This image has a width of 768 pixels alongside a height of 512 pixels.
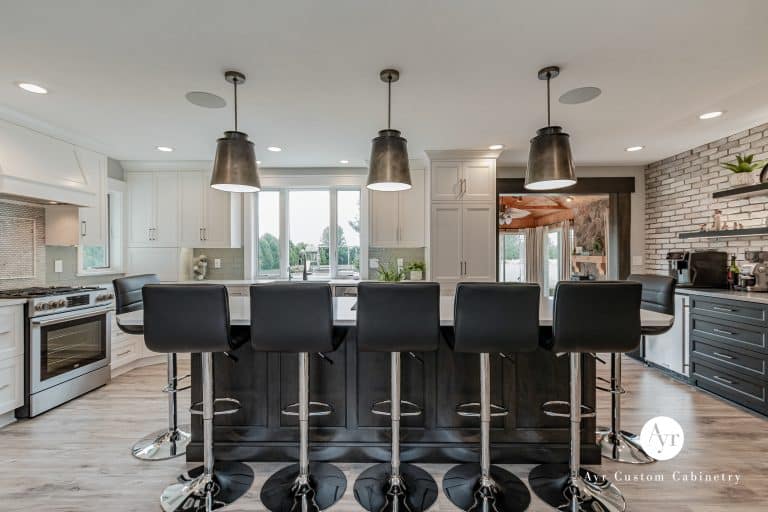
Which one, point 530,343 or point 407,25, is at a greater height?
point 407,25

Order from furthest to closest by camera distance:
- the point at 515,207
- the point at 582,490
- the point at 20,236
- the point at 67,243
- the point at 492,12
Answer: the point at 515,207 < the point at 67,243 < the point at 20,236 < the point at 582,490 < the point at 492,12

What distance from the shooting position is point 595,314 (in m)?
1.71

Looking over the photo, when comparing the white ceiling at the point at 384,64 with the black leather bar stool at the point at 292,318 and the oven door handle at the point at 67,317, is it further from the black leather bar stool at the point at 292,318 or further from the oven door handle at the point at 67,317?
the oven door handle at the point at 67,317

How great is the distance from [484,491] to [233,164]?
2286mm

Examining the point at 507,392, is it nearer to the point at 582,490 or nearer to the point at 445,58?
the point at 582,490

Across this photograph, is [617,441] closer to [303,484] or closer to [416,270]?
[303,484]

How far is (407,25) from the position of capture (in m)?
1.81

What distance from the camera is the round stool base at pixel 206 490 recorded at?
1.84 meters

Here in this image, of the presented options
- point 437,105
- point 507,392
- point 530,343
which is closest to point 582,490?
point 507,392

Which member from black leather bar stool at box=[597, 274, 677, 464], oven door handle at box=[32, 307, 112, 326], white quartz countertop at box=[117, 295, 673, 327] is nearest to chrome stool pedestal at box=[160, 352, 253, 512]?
white quartz countertop at box=[117, 295, 673, 327]

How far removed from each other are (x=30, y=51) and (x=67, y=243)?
2270 mm

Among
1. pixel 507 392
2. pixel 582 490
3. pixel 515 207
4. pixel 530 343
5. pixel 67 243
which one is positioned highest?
pixel 515 207

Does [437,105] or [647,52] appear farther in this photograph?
[437,105]

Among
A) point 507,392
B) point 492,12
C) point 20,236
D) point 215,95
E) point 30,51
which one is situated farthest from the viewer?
point 20,236
